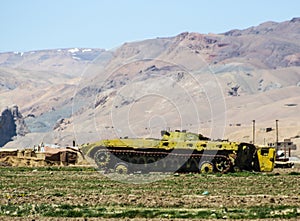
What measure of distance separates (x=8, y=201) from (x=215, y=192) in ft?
30.0

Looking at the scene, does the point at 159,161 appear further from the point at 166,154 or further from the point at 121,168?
the point at 121,168

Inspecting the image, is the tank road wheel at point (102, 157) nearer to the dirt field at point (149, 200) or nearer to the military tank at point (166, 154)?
the military tank at point (166, 154)

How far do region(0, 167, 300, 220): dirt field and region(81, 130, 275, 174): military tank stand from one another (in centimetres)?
967

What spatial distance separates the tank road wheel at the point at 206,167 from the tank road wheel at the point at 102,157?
20.3 ft

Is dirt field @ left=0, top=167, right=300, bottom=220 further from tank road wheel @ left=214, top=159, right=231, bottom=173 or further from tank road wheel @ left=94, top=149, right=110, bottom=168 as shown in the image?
tank road wheel @ left=214, top=159, right=231, bottom=173

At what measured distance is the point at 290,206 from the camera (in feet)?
88.4

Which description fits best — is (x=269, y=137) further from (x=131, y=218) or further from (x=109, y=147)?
(x=131, y=218)

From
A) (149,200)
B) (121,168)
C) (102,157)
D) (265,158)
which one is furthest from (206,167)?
(149,200)

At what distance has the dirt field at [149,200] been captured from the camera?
81.2 feet

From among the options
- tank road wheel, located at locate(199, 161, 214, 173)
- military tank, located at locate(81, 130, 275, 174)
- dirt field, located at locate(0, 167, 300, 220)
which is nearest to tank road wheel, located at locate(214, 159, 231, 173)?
military tank, located at locate(81, 130, 275, 174)

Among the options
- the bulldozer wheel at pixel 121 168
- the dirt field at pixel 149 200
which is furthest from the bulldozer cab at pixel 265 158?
the dirt field at pixel 149 200

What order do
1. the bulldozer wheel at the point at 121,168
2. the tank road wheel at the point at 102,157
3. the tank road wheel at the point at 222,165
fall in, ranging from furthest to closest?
the tank road wheel at the point at 222,165 → the tank road wheel at the point at 102,157 → the bulldozer wheel at the point at 121,168

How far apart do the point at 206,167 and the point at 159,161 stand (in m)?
3.14

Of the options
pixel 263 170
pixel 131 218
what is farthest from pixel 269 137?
pixel 131 218
